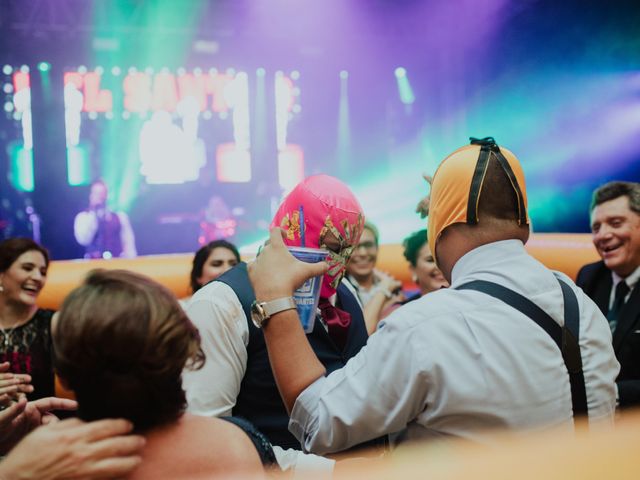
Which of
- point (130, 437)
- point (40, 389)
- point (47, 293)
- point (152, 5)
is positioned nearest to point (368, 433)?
point (130, 437)

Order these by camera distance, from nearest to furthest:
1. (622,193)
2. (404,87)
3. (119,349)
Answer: (119,349) → (622,193) → (404,87)

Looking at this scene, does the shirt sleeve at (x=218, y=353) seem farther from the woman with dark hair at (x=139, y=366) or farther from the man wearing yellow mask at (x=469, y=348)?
the woman with dark hair at (x=139, y=366)

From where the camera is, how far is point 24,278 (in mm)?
3662

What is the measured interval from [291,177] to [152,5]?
10.7 ft

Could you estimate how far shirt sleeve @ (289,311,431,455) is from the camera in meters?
1.22

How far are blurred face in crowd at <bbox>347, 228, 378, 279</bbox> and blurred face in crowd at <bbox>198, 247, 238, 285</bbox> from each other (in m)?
0.94

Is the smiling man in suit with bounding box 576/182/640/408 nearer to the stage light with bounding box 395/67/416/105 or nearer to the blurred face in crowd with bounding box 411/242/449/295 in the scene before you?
the blurred face in crowd with bounding box 411/242/449/295

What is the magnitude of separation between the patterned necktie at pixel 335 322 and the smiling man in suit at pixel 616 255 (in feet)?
5.36

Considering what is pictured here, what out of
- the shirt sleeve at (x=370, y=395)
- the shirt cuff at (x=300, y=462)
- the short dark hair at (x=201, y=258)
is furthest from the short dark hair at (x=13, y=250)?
the shirt sleeve at (x=370, y=395)

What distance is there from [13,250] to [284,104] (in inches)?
291

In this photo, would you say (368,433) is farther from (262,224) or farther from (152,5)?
(152,5)

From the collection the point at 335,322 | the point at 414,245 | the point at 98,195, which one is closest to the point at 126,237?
the point at 98,195

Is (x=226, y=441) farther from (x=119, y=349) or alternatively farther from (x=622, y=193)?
(x=622, y=193)

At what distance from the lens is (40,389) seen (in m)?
3.41
